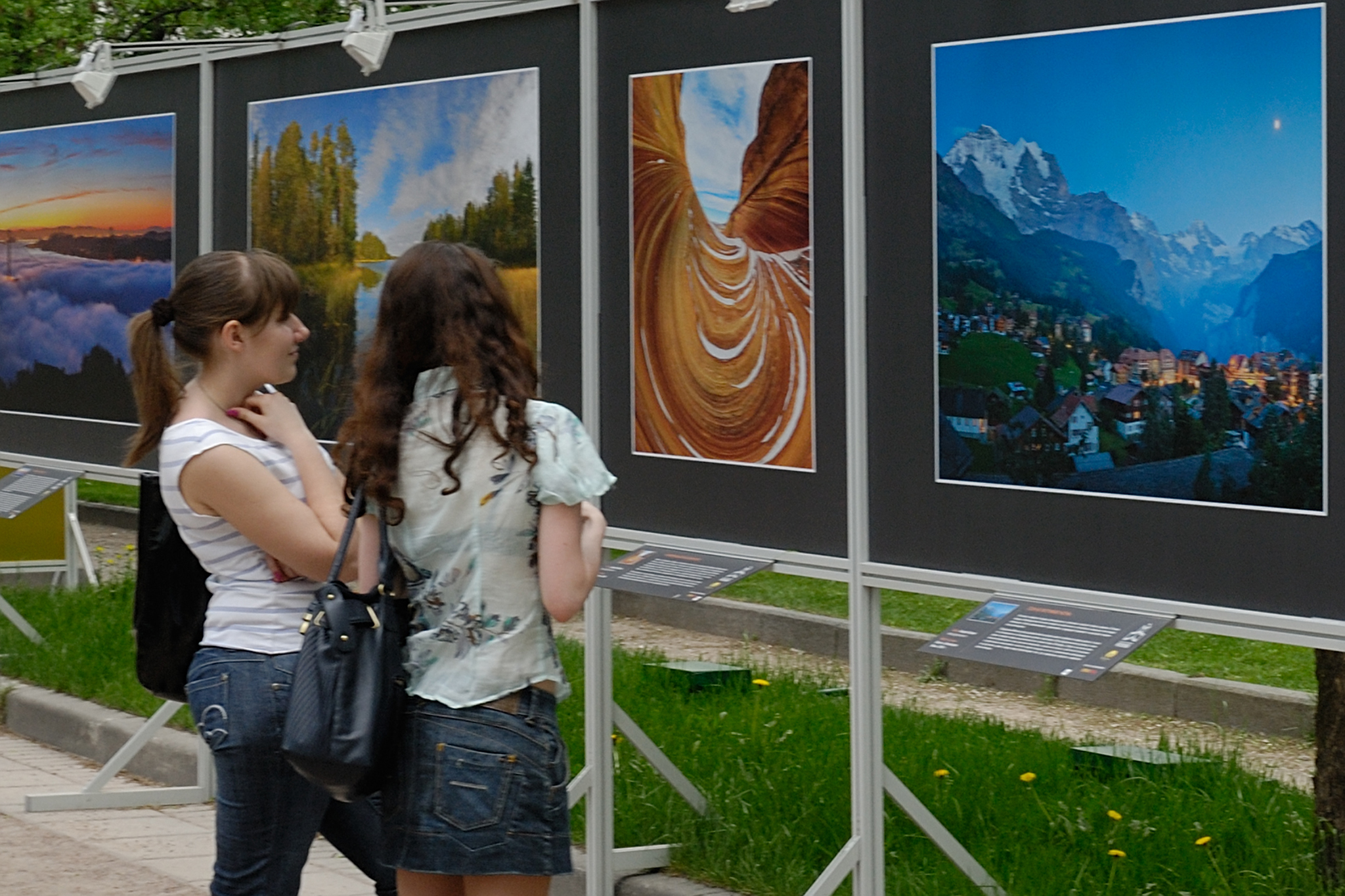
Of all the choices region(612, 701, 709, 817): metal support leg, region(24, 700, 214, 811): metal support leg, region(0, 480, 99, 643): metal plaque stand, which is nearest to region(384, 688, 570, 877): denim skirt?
region(612, 701, 709, 817): metal support leg

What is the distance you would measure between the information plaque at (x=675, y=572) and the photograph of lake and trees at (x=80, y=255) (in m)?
3.19

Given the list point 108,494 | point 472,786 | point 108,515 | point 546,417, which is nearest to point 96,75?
point 546,417

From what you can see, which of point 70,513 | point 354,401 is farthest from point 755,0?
point 70,513

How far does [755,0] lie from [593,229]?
3.21 feet

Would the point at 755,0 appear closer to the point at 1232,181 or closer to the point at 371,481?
the point at 1232,181

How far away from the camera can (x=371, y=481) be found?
3.31m

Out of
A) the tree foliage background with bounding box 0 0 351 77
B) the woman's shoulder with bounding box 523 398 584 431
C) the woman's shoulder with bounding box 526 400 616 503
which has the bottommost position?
the woman's shoulder with bounding box 526 400 616 503

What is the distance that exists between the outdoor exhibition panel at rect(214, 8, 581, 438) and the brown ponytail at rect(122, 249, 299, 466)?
1.69 m

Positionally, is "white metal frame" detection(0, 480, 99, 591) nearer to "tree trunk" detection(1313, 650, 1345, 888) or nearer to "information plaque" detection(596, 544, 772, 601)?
"information plaque" detection(596, 544, 772, 601)

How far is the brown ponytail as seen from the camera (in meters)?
3.71

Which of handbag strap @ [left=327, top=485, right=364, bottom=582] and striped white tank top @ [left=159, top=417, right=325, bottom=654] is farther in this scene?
striped white tank top @ [left=159, top=417, right=325, bottom=654]

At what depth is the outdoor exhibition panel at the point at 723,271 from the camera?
4.65 m

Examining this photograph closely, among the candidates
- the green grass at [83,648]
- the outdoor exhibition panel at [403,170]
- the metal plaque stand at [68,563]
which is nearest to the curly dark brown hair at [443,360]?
the outdoor exhibition panel at [403,170]

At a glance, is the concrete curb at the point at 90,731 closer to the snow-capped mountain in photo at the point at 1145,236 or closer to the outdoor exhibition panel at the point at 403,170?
the outdoor exhibition panel at the point at 403,170
